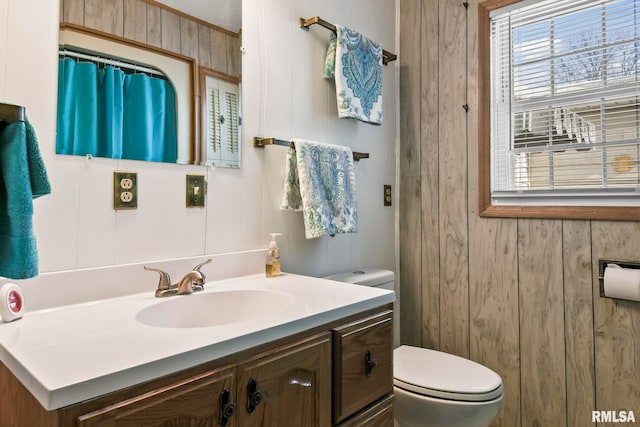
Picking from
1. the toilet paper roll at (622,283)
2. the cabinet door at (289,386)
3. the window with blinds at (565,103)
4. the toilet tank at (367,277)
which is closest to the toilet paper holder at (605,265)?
the toilet paper roll at (622,283)

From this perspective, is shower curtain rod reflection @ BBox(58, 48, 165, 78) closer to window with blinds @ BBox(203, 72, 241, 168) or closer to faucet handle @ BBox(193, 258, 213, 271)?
window with blinds @ BBox(203, 72, 241, 168)

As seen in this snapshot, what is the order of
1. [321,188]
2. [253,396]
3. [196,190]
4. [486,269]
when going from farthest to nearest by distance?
1. [486,269]
2. [321,188]
3. [196,190]
4. [253,396]

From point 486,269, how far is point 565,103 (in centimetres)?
79

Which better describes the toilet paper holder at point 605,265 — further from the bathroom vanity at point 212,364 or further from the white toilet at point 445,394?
the bathroom vanity at point 212,364

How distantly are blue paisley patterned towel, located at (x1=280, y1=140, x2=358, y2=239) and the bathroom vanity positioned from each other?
12.8 inches

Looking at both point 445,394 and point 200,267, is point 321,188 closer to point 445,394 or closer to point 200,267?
point 200,267

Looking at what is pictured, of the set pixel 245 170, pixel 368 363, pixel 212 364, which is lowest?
pixel 368 363

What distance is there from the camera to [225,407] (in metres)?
0.73

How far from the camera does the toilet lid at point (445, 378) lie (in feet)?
4.39

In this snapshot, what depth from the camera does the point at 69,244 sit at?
996mm

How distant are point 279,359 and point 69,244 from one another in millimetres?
629

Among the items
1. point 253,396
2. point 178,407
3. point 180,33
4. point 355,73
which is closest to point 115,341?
point 178,407

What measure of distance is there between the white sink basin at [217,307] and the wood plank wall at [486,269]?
1.13 m

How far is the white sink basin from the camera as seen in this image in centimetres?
103
